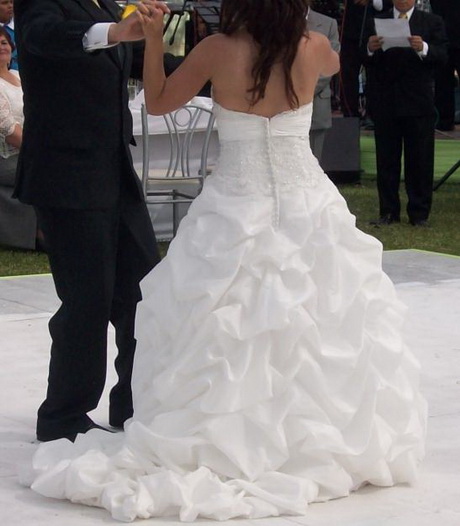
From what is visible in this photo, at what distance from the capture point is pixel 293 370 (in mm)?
4270

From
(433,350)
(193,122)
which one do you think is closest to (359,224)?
(193,122)

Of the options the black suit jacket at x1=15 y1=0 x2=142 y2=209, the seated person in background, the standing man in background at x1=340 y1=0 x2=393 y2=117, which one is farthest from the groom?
the standing man in background at x1=340 y1=0 x2=393 y2=117

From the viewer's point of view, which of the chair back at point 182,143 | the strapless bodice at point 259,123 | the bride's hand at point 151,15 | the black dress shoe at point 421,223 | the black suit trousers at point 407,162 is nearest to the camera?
the bride's hand at point 151,15

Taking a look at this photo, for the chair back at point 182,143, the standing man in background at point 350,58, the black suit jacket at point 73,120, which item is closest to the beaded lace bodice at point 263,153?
the black suit jacket at point 73,120

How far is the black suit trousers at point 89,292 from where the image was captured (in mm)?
4867

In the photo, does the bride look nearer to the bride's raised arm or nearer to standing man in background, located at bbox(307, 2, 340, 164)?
the bride's raised arm

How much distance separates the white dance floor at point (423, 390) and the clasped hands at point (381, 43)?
2016 millimetres

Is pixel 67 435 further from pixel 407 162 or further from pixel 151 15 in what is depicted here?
pixel 407 162

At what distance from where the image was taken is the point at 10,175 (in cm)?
998

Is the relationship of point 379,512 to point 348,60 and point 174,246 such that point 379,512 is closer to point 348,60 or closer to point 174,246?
point 174,246

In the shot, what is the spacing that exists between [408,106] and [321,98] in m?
2.18

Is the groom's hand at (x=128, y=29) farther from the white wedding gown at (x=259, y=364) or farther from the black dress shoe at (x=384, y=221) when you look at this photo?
the black dress shoe at (x=384, y=221)

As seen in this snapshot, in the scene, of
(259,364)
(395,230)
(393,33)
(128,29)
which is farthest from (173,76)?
(395,230)

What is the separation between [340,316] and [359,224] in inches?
285
